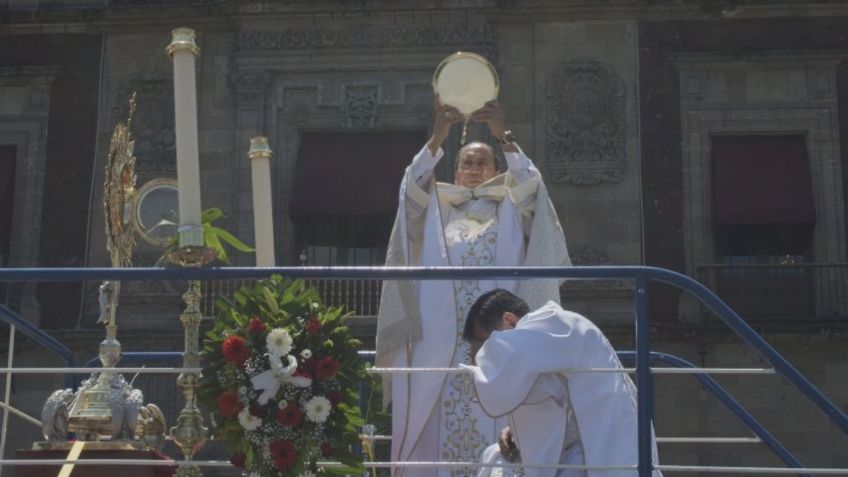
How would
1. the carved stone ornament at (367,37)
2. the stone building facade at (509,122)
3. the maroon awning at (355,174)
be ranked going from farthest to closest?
the carved stone ornament at (367,37)
the maroon awning at (355,174)
the stone building facade at (509,122)

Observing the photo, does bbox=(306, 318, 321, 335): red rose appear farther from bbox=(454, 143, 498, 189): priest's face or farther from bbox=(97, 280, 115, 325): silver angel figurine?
bbox=(454, 143, 498, 189): priest's face

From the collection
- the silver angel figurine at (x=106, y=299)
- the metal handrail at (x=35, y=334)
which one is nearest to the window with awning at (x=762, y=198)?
the metal handrail at (x=35, y=334)

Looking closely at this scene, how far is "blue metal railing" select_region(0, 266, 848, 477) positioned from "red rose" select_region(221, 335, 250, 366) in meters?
0.21

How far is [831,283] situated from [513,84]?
197 inches

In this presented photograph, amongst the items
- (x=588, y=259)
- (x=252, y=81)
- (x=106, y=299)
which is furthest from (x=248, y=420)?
(x=252, y=81)

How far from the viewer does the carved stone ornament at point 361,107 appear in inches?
712

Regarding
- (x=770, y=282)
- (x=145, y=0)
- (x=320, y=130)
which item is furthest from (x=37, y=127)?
(x=770, y=282)

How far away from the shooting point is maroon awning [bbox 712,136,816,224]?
1761 cm

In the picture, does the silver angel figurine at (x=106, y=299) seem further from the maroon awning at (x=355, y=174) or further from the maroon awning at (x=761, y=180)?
the maroon awning at (x=761, y=180)

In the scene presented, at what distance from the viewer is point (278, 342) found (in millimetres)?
4258

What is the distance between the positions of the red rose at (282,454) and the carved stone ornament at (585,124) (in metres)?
13.7

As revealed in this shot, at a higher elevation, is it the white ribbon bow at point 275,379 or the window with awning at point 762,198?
the window with awning at point 762,198

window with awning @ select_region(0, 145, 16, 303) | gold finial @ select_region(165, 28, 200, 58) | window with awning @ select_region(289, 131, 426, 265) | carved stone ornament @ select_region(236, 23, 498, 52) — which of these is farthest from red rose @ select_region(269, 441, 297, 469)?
window with awning @ select_region(0, 145, 16, 303)

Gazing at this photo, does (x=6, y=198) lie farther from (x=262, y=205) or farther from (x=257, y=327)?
(x=257, y=327)
